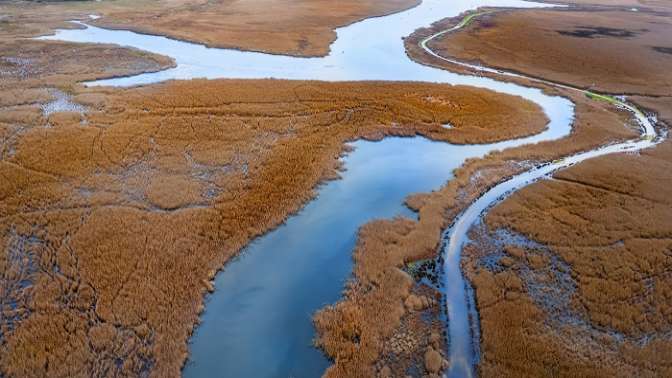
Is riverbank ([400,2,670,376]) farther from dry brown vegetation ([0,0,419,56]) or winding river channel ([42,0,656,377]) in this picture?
dry brown vegetation ([0,0,419,56])

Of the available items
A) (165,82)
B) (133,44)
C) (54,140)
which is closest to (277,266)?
(54,140)

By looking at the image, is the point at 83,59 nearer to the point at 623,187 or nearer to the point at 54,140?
the point at 54,140

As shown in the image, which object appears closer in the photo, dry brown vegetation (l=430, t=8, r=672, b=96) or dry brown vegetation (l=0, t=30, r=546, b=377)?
dry brown vegetation (l=0, t=30, r=546, b=377)

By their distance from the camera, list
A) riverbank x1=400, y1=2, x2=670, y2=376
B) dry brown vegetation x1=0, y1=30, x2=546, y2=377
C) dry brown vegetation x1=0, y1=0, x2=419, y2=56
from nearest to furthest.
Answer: riverbank x1=400, y1=2, x2=670, y2=376 < dry brown vegetation x1=0, y1=30, x2=546, y2=377 < dry brown vegetation x1=0, y1=0, x2=419, y2=56

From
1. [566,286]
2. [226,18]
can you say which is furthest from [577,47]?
[226,18]

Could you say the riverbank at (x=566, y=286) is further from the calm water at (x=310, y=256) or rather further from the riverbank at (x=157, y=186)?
the riverbank at (x=157, y=186)

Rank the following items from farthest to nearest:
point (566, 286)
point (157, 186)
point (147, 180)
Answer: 1. point (147, 180)
2. point (157, 186)
3. point (566, 286)

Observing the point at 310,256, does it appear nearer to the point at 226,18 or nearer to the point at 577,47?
the point at 577,47

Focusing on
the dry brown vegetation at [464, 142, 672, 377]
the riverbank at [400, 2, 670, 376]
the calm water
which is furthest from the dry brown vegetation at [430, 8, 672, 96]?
the riverbank at [400, 2, 670, 376]
